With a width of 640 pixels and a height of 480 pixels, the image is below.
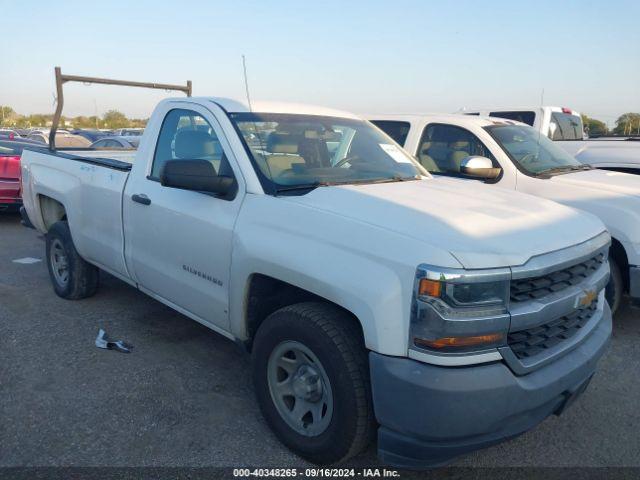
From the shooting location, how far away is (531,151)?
5.88m

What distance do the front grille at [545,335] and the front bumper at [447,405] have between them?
10 cm

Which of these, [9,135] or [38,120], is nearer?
[9,135]

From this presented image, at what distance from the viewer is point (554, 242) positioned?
103 inches

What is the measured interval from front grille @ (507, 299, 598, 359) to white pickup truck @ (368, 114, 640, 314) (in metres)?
2.14

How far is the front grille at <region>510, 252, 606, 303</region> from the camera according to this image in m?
2.39

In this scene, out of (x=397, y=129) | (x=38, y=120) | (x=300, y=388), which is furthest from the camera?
(x=38, y=120)

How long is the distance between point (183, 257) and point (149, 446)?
115cm

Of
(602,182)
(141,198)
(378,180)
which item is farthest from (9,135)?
(602,182)

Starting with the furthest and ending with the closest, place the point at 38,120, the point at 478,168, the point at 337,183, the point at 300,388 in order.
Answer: the point at 38,120 → the point at 478,168 → the point at 337,183 → the point at 300,388

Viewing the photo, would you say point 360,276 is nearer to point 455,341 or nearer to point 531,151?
point 455,341

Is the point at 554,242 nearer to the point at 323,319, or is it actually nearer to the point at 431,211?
the point at 431,211

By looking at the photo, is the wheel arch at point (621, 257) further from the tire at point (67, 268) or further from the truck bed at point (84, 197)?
the tire at point (67, 268)

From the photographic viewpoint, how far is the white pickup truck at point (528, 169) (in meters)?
4.64

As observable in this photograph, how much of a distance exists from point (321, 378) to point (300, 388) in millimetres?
192
